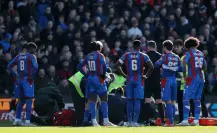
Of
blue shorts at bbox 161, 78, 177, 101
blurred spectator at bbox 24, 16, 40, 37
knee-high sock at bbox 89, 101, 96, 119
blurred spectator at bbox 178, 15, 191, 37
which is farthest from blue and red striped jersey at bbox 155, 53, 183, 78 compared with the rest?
blurred spectator at bbox 178, 15, 191, 37

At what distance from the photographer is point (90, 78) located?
21.9 metres

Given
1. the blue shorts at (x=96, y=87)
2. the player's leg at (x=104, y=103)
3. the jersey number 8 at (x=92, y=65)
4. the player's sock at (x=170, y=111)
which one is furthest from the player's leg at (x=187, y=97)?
the jersey number 8 at (x=92, y=65)

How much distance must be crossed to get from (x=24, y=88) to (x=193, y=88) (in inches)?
168

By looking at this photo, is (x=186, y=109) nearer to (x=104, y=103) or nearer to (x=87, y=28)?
(x=104, y=103)

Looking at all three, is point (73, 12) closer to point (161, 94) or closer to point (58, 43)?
point (58, 43)

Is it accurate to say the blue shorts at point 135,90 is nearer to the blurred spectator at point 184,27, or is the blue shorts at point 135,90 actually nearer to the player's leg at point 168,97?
the player's leg at point 168,97

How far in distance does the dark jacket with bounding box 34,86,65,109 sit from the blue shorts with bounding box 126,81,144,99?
8.10 feet

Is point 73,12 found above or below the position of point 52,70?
above

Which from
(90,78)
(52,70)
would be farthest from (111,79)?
(52,70)

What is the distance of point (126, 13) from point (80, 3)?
191 cm

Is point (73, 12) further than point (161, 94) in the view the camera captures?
Yes

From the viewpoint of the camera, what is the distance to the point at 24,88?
22.6m

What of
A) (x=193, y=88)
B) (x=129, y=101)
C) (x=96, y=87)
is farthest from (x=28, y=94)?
(x=193, y=88)

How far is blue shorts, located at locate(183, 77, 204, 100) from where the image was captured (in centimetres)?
2202
